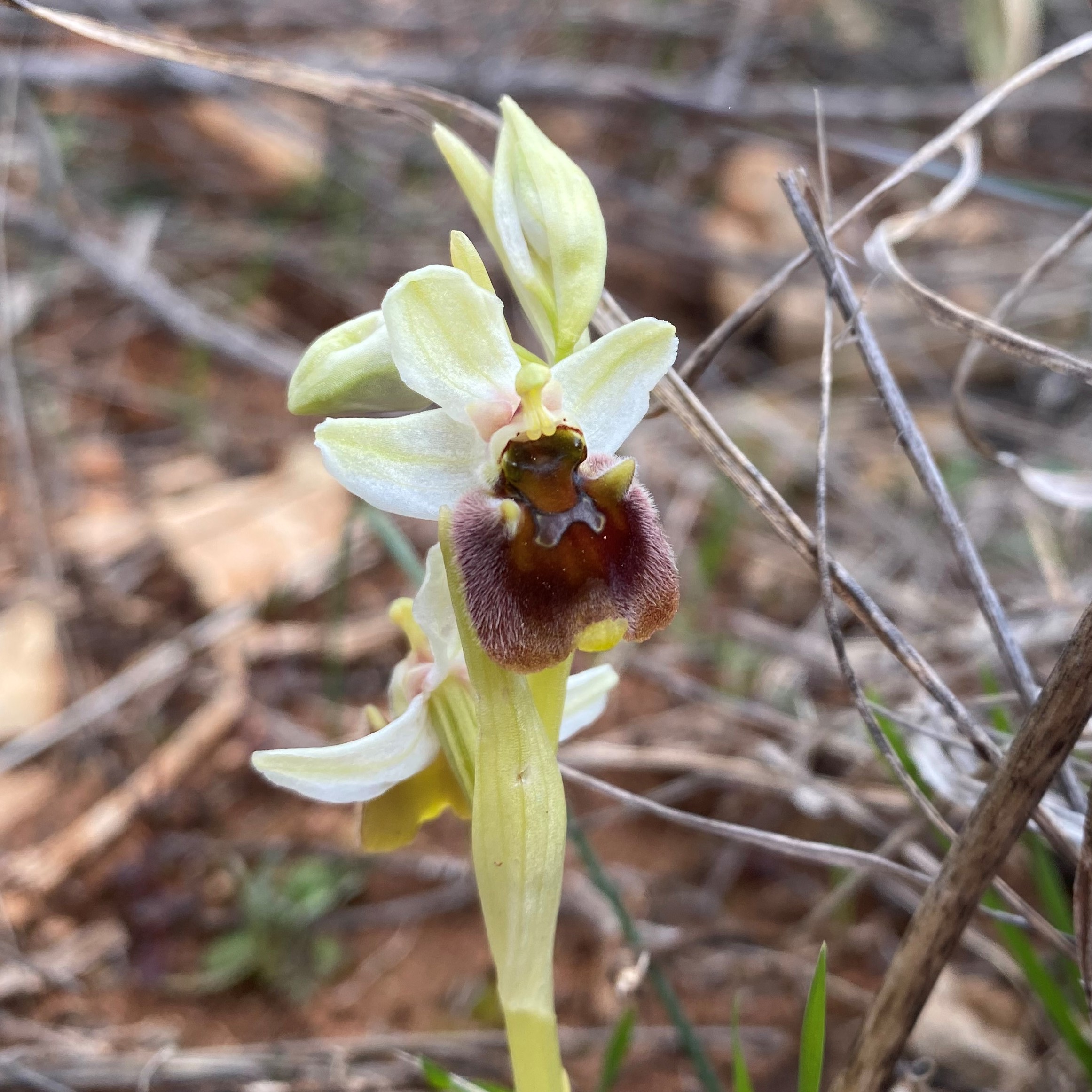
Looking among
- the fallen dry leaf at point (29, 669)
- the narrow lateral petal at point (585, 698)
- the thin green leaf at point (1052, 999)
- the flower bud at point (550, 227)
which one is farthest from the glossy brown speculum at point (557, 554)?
the fallen dry leaf at point (29, 669)

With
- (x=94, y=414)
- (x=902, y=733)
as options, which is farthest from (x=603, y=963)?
(x=94, y=414)

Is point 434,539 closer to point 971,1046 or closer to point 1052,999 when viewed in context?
point 971,1046

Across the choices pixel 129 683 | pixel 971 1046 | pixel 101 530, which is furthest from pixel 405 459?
pixel 101 530

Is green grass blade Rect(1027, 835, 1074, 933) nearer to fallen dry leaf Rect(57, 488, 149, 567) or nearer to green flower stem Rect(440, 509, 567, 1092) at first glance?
green flower stem Rect(440, 509, 567, 1092)

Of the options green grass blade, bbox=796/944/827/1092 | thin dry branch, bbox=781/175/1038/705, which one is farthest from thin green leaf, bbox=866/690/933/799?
green grass blade, bbox=796/944/827/1092

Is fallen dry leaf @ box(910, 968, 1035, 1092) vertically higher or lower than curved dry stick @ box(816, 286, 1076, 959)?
lower

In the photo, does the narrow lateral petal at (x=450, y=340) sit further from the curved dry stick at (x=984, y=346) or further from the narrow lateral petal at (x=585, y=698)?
the curved dry stick at (x=984, y=346)
